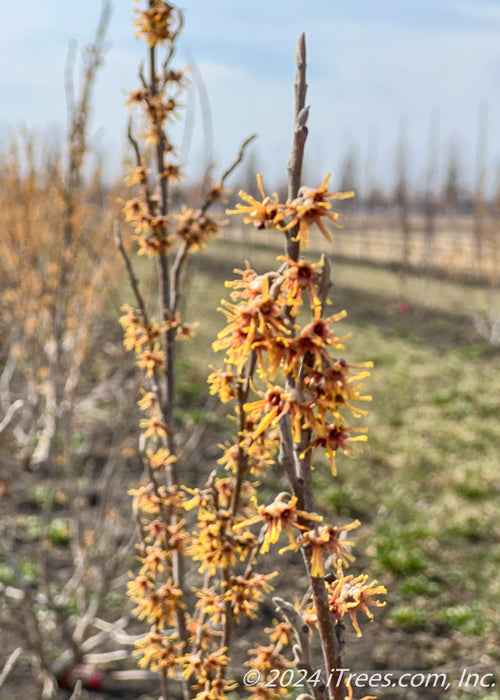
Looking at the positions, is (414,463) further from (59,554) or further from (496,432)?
(59,554)

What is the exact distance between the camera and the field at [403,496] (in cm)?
403

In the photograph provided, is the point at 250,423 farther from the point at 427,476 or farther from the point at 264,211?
the point at 427,476

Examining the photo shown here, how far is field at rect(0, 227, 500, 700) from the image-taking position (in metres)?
4.03

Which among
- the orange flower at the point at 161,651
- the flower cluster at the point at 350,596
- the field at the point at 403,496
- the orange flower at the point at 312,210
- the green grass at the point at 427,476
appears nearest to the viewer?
the orange flower at the point at 312,210

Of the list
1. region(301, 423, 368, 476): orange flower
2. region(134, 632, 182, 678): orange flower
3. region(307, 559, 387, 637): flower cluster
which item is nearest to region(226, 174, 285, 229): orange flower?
region(301, 423, 368, 476): orange flower

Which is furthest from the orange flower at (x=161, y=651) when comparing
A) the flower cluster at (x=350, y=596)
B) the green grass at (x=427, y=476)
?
the green grass at (x=427, y=476)

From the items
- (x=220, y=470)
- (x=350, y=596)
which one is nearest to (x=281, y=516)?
(x=350, y=596)

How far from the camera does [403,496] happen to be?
6309 millimetres

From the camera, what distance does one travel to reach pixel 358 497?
243 inches

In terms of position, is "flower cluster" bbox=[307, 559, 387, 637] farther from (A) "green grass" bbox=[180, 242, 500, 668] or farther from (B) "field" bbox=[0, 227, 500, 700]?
(A) "green grass" bbox=[180, 242, 500, 668]

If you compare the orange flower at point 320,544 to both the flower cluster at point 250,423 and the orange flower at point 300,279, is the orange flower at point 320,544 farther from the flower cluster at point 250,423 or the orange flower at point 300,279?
the orange flower at point 300,279

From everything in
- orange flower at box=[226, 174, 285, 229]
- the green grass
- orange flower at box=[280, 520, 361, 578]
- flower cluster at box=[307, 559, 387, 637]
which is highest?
orange flower at box=[226, 174, 285, 229]

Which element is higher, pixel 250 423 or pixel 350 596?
pixel 250 423

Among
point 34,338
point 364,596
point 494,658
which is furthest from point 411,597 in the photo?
point 364,596
